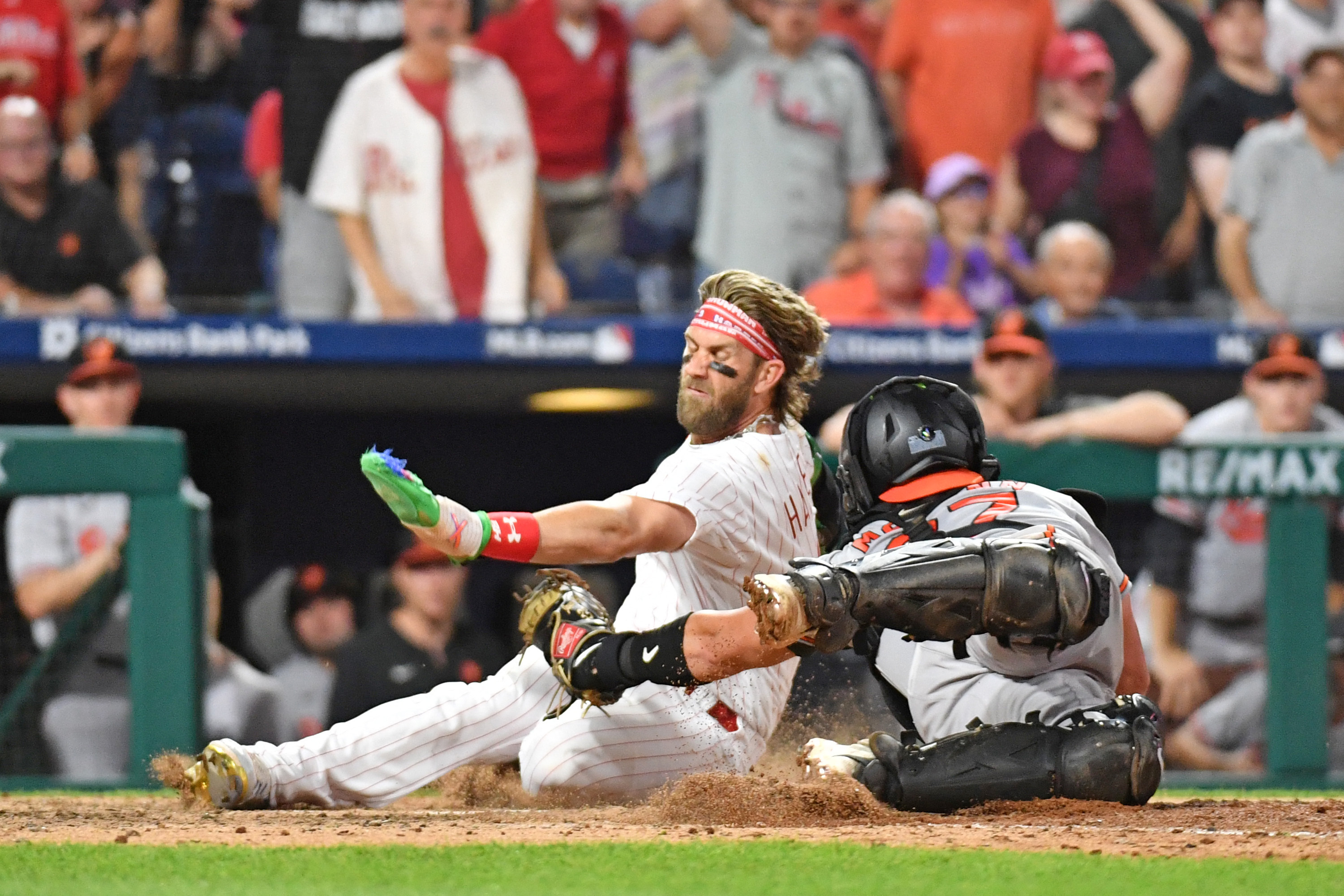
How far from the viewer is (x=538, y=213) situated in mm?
7340

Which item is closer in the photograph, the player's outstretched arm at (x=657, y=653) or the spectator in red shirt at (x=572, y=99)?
the player's outstretched arm at (x=657, y=653)

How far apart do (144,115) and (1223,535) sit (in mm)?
4725

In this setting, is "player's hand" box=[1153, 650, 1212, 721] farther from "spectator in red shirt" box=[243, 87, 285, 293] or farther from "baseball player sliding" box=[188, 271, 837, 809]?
"spectator in red shirt" box=[243, 87, 285, 293]

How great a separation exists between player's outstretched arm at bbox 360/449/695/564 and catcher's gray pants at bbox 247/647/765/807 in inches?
15.9

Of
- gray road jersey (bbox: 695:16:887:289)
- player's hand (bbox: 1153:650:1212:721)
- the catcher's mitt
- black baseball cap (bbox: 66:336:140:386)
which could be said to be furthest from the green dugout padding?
Result: player's hand (bbox: 1153:650:1212:721)

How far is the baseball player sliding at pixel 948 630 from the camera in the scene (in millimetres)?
3311

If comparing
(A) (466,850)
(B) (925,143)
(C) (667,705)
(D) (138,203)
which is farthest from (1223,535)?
(D) (138,203)

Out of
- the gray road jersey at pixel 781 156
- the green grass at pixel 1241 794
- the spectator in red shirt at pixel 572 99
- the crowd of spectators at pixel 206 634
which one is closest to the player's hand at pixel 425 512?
the green grass at pixel 1241 794

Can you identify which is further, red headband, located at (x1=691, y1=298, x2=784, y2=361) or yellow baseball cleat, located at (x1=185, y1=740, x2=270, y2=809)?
red headband, located at (x1=691, y1=298, x2=784, y2=361)

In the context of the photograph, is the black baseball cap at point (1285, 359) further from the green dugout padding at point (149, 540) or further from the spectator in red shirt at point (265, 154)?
the spectator in red shirt at point (265, 154)

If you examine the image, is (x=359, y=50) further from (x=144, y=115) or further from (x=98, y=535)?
(x=98, y=535)

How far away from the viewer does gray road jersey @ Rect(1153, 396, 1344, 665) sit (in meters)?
5.96

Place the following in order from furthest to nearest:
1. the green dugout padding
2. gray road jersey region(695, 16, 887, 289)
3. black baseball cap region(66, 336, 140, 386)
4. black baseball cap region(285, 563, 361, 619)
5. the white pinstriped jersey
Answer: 1. gray road jersey region(695, 16, 887, 289)
2. black baseball cap region(285, 563, 361, 619)
3. black baseball cap region(66, 336, 140, 386)
4. the green dugout padding
5. the white pinstriped jersey

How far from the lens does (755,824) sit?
3545 mm
